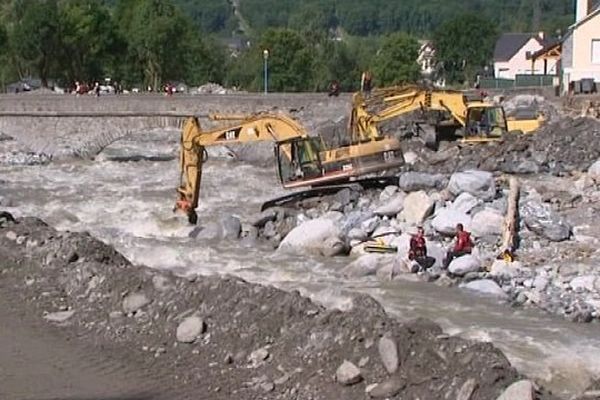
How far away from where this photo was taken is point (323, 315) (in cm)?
1306

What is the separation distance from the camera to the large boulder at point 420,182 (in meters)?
27.6

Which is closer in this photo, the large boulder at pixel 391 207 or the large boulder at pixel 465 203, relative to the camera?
the large boulder at pixel 465 203

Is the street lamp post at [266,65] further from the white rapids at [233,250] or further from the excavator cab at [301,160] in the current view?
the excavator cab at [301,160]

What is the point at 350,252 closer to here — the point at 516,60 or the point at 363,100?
the point at 363,100

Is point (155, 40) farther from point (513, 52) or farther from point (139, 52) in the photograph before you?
point (513, 52)

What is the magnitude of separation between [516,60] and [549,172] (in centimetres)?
8351

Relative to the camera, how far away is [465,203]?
82.2ft

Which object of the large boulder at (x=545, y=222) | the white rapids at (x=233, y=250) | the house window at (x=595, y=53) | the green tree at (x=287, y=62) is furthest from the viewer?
the green tree at (x=287, y=62)

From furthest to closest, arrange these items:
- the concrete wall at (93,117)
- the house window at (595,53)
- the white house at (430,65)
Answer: the white house at (430,65) < the house window at (595,53) < the concrete wall at (93,117)

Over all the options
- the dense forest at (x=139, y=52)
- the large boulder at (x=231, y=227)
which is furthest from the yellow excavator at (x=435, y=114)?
the dense forest at (x=139, y=52)

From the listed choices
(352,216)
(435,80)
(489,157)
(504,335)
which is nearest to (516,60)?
(435,80)

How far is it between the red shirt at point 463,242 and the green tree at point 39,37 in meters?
62.8

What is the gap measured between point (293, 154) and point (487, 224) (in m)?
6.79

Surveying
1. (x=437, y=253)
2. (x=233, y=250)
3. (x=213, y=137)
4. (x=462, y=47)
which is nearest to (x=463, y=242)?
(x=437, y=253)
